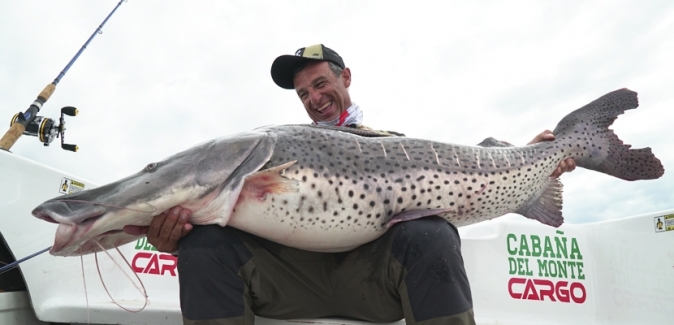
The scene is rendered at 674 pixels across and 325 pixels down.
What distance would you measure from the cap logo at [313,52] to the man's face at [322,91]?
7cm

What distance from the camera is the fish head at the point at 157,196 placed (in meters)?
1.78

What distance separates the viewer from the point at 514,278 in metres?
3.42

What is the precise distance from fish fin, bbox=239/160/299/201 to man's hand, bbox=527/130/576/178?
190 cm

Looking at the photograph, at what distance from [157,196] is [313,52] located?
2016mm

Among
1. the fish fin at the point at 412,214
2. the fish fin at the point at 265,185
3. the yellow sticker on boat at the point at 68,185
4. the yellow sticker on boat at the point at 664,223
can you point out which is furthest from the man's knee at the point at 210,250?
the yellow sticker on boat at the point at 664,223

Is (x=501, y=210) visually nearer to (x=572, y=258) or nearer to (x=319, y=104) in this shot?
(x=572, y=258)

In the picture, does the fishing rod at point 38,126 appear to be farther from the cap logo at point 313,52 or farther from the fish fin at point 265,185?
the fish fin at point 265,185

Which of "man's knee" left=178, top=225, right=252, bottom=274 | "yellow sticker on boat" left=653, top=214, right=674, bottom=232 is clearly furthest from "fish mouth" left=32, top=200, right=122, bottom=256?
"yellow sticker on boat" left=653, top=214, right=674, bottom=232

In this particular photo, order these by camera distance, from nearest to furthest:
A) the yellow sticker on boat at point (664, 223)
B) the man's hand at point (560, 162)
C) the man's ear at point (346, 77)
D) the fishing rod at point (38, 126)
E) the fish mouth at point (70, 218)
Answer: the fish mouth at point (70, 218) → the man's hand at point (560, 162) → the yellow sticker on boat at point (664, 223) → the fishing rod at point (38, 126) → the man's ear at point (346, 77)

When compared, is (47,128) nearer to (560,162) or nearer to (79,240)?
(79,240)

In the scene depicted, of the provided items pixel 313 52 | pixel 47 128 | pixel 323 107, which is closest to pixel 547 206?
pixel 323 107

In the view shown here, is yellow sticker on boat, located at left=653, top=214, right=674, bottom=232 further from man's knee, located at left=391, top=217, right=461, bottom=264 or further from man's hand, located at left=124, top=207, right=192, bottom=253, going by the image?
man's hand, located at left=124, top=207, right=192, bottom=253

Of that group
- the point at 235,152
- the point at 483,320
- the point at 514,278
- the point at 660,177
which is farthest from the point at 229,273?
the point at 660,177

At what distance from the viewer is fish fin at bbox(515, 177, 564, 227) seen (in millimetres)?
2830
